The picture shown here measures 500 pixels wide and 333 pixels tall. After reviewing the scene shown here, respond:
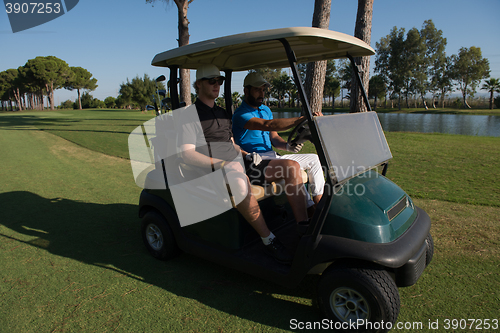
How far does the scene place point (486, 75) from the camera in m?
54.8

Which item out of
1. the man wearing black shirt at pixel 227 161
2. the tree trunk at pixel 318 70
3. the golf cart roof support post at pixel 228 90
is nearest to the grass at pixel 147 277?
the man wearing black shirt at pixel 227 161

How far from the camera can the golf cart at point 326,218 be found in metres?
1.91

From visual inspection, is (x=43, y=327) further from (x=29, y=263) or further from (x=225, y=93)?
(x=225, y=93)

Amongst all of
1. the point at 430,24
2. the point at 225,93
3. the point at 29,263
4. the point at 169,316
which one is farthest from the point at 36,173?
the point at 430,24

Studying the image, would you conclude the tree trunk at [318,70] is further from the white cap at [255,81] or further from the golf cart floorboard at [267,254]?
the golf cart floorboard at [267,254]

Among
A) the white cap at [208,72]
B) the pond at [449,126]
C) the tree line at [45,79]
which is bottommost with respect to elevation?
the pond at [449,126]

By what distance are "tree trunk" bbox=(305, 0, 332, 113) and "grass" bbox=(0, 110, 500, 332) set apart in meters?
4.48

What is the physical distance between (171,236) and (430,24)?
64.7m

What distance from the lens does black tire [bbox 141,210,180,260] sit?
2.95 m

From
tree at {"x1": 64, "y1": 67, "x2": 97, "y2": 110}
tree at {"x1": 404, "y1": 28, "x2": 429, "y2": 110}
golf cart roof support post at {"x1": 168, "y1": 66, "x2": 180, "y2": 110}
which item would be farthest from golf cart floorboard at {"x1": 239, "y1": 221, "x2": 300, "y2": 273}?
tree at {"x1": 64, "y1": 67, "x2": 97, "y2": 110}

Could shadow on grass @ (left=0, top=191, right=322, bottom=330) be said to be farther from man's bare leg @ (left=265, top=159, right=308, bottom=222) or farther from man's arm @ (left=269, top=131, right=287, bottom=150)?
man's arm @ (left=269, top=131, right=287, bottom=150)

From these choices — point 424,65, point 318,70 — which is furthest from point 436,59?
point 318,70

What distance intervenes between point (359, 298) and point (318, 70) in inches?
308

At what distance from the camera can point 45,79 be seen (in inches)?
2088
